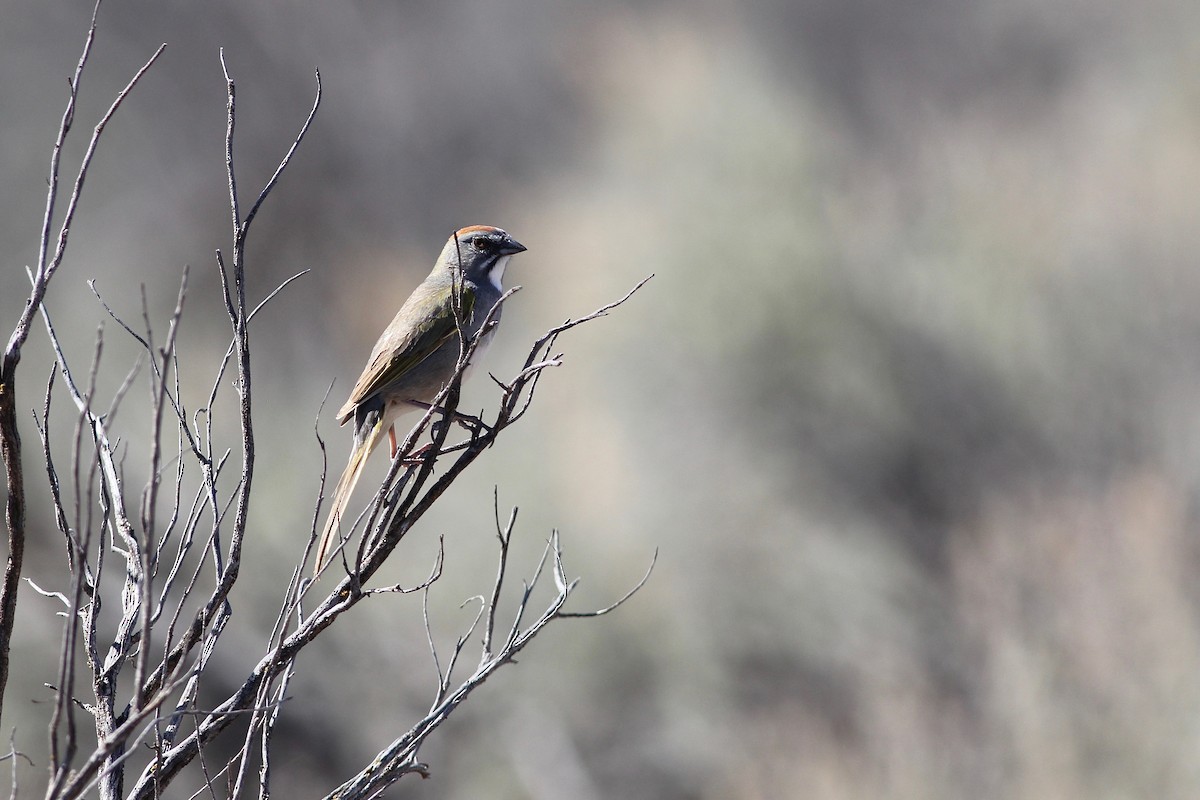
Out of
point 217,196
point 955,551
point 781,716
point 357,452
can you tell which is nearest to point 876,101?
point 955,551

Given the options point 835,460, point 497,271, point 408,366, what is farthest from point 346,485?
point 835,460

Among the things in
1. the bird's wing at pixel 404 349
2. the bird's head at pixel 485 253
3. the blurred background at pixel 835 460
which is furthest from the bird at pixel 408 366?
the blurred background at pixel 835 460

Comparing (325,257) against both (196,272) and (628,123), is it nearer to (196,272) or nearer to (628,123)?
(196,272)

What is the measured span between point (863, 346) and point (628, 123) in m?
10.6

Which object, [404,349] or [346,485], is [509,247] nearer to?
[404,349]

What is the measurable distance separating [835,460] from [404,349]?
6.67 m

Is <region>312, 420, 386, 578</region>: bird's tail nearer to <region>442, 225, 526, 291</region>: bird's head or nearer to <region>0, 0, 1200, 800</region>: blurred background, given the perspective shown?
<region>442, 225, 526, 291</region>: bird's head

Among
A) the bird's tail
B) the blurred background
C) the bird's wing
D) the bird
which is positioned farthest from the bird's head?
the blurred background

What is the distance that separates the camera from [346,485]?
3.58 metres

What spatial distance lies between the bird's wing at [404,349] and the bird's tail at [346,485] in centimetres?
13

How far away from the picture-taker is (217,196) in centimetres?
1720

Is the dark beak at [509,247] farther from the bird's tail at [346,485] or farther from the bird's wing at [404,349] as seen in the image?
the bird's tail at [346,485]

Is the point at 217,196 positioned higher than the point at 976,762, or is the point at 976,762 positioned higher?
the point at 217,196

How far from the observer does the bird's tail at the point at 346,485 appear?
9.57 ft
